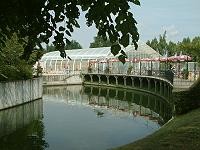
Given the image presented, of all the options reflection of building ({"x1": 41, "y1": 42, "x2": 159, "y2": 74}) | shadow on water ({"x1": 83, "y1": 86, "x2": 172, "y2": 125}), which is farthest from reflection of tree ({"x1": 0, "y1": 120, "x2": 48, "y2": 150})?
reflection of building ({"x1": 41, "y1": 42, "x2": 159, "y2": 74})

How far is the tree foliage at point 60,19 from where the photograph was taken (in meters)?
3.77

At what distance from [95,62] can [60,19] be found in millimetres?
67017

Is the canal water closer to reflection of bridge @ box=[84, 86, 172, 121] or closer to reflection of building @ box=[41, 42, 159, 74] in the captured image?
reflection of bridge @ box=[84, 86, 172, 121]

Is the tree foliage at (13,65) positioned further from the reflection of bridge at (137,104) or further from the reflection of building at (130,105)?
the reflection of bridge at (137,104)

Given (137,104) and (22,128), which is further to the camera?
(137,104)

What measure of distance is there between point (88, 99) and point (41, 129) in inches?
846

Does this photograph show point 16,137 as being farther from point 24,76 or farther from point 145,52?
point 145,52

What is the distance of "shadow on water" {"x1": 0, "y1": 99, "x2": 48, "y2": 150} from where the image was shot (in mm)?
19744

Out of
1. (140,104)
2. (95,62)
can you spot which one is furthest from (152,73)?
(95,62)

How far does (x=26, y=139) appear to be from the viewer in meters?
21.2

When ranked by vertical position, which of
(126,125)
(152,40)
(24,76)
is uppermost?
(152,40)

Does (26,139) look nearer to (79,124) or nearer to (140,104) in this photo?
(79,124)

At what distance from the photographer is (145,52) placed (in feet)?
232

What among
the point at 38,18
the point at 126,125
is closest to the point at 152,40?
the point at 126,125
